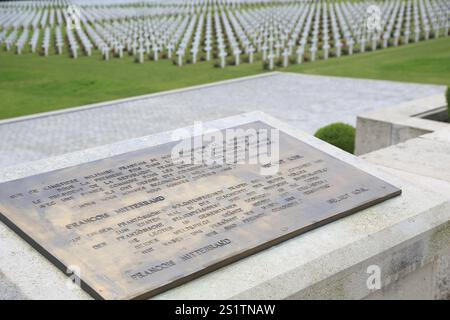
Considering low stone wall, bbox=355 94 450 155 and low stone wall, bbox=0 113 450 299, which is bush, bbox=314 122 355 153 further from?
low stone wall, bbox=0 113 450 299

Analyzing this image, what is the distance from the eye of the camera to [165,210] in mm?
3490

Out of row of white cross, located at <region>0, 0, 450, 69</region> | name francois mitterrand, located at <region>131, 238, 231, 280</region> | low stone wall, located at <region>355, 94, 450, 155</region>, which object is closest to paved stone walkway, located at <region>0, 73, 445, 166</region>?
low stone wall, located at <region>355, 94, 450, 155</region>

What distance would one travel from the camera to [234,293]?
296cm

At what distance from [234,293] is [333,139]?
15.2 ft

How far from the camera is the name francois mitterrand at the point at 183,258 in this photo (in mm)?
2932

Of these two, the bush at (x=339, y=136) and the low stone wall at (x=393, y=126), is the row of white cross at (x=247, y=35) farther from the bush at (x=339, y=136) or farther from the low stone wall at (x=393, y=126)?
the low stone wall at (x=393, y=126)

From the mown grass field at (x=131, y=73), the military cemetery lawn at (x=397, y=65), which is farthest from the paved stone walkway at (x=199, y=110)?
the mown grass field at (x=131, y=73)

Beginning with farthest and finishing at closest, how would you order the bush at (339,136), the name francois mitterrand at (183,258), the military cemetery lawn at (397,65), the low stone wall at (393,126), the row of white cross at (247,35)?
the row of white cross at (247,35), the military cemetery lawn at (397,65), the bush at (339,136), the low stone wall at (393,126), the name francois mitterrand at (183,258)

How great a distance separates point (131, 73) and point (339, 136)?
9703mm

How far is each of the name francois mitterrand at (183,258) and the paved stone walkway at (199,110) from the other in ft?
19.0

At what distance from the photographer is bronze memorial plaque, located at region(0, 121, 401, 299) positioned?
3.02 meters

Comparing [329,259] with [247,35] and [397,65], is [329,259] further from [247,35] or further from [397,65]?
[247,35]

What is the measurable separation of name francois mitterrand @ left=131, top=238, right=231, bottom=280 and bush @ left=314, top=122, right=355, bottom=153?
4.28 m

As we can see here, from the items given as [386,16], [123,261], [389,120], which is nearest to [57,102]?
[389,120]
